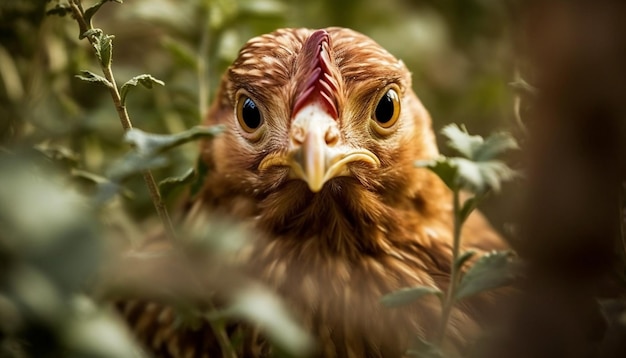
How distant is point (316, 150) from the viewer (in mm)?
1370

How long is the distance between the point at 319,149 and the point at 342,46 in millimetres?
343

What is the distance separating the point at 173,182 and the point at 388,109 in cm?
57

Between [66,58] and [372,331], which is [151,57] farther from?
[372,331]

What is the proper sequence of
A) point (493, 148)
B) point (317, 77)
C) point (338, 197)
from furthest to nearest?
point (338, 197), point (317, 77), point (493, 148)

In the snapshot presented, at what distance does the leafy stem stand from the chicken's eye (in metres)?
0.54

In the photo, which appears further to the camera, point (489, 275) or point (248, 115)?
point (248, 115)

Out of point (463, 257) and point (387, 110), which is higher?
point (387, 110)

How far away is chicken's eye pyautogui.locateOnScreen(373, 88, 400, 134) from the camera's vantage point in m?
1.62

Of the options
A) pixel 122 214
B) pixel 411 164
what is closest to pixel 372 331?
pixel 411 164

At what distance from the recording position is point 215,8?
1971mm

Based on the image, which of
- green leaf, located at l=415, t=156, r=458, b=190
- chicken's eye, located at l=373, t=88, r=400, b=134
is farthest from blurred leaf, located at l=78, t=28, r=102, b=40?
chicken's eye, located at l=373, t=88, r=400, b=134

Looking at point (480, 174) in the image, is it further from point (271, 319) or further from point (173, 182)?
point (173, 182)

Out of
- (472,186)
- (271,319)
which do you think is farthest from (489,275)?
(271,319)

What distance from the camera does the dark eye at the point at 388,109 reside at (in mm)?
1624
